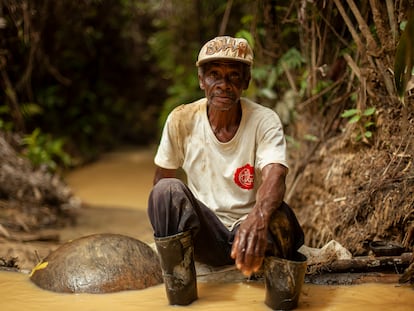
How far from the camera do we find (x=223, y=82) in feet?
10.0

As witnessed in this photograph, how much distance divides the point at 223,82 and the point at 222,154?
425 millimetres

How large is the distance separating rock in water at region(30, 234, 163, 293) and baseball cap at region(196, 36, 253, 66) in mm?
1288

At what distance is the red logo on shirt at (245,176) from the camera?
317 centimetres

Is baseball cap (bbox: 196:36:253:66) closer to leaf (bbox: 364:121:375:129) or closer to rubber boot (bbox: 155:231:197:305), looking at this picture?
rubber boot (bbox: 155:231:197:305)

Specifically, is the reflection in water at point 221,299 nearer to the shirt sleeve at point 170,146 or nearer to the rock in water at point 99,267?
the rock in water at point 99,267

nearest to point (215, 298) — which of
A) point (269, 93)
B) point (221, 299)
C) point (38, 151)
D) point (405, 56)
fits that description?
point (221, 299)

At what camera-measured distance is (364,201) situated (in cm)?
384

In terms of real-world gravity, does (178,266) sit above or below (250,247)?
below

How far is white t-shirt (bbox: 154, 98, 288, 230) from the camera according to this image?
3.15 meters

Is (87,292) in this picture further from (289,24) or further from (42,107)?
(42,107)

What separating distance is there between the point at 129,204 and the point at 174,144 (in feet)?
13.3

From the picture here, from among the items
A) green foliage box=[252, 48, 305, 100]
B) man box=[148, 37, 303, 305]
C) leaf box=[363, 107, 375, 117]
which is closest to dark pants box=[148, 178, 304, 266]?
man box=[148, 37, 303, 305]

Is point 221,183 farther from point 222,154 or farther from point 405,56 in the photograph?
point 405,56

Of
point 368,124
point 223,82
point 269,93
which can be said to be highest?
point 269,93
